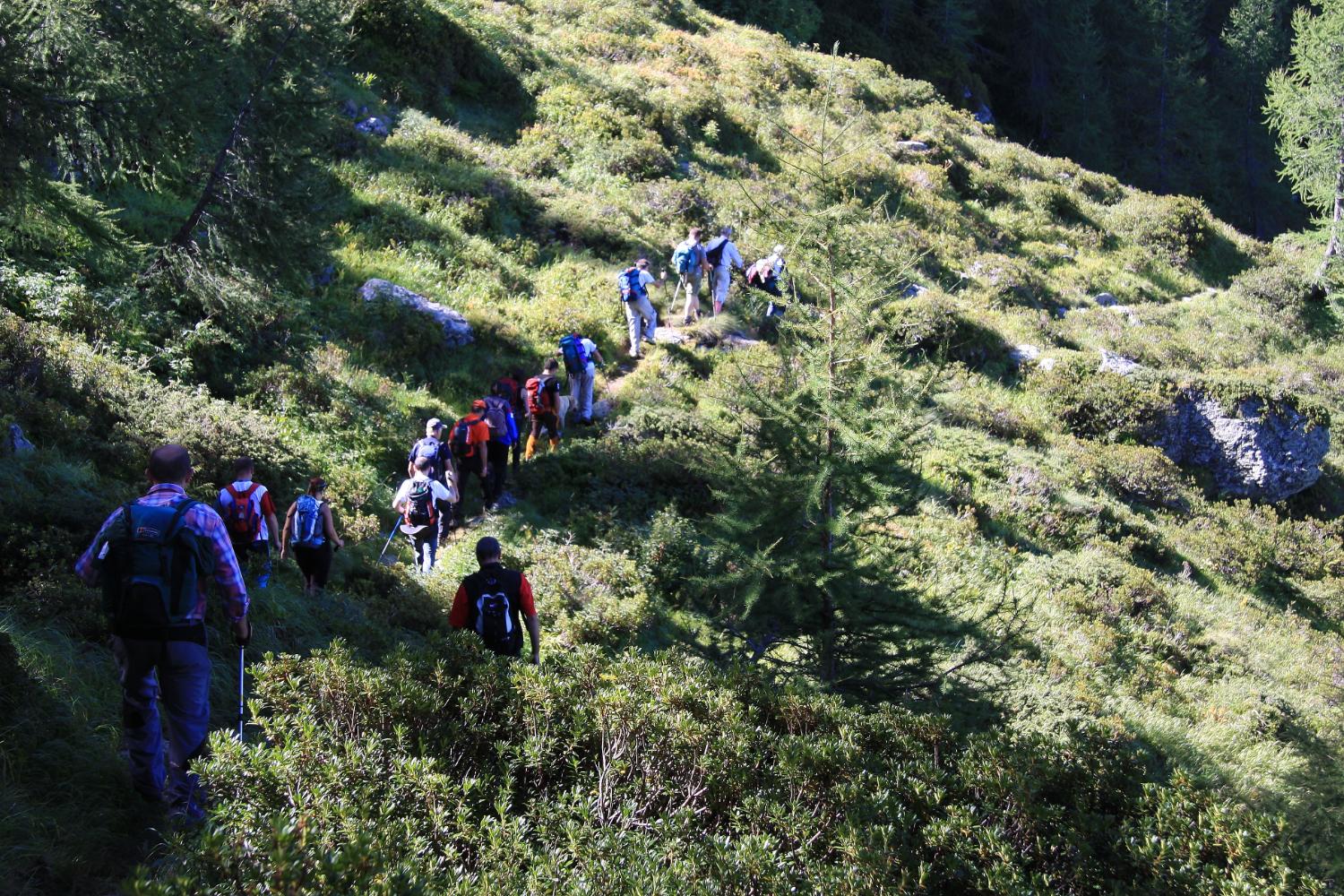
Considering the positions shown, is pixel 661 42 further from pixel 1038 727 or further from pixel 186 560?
pixel 186 560

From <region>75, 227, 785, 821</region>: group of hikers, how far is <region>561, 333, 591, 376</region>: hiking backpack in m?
2.03

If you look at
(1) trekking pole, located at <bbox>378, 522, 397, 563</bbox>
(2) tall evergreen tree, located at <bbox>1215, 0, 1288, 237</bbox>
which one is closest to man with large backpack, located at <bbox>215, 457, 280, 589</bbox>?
(1) trekking pole, located at <bbox>378, 522, 397, 563</bbox>

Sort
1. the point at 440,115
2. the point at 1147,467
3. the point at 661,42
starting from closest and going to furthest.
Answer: the point at 1147,467 < the point at 440,115 < the point at 661,42

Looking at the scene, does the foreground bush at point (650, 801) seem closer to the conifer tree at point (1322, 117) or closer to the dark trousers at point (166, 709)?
the dark trousers at point (166, 709)

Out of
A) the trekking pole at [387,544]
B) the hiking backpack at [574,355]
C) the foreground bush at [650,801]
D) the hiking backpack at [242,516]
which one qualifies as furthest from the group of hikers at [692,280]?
the foreground bush at [650,801]

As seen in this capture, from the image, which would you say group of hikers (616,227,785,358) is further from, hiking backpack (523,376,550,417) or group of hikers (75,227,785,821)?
group of hikers (75,227,785,821)

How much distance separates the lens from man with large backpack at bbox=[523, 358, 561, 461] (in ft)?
45.1

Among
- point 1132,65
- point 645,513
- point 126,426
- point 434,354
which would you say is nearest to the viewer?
point 126,426

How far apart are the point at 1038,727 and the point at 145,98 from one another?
1056cm

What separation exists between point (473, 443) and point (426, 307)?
16.4 ft

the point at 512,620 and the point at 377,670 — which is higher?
the point at 377,670

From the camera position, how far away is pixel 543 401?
13852 mm

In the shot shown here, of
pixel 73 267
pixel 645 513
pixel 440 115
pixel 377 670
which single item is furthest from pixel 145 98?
pixel 440 115

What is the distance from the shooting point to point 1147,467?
18.6m
